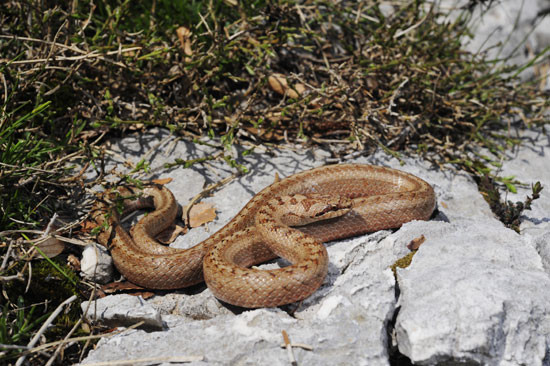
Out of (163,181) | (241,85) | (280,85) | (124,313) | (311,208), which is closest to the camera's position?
(124,313)

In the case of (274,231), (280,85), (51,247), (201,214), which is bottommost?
(201,214)

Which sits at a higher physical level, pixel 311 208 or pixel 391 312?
pixel 391 312

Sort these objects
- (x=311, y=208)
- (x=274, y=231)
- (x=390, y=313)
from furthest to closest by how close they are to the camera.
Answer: (x=311, y=208)
(x=274, y=231)
(x=390, y=313)

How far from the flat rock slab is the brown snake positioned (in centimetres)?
20

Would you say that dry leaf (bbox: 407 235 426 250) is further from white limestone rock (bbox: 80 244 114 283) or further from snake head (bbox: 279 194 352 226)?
white limestone rock (bbox: 80 244 114 283)

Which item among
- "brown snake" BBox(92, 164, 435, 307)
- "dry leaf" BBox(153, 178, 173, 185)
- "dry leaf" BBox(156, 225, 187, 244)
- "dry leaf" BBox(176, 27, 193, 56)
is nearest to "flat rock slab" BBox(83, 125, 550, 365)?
"brown snake" BBox(92, 164, 435, 307)

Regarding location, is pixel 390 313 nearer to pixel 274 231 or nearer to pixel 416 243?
pixel 416 243

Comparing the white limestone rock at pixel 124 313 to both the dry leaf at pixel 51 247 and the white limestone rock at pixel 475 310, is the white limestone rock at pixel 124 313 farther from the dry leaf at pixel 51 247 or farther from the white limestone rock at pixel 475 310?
the white limestone rock at pixel 475 310

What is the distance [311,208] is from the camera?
5523 millimetres

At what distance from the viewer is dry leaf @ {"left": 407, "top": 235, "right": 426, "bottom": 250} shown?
16.5ft

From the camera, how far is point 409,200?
554 cm

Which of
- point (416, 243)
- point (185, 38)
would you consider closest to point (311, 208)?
point (416, 243)

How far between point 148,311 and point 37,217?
1.90 meters

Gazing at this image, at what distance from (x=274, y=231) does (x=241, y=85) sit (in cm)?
334
